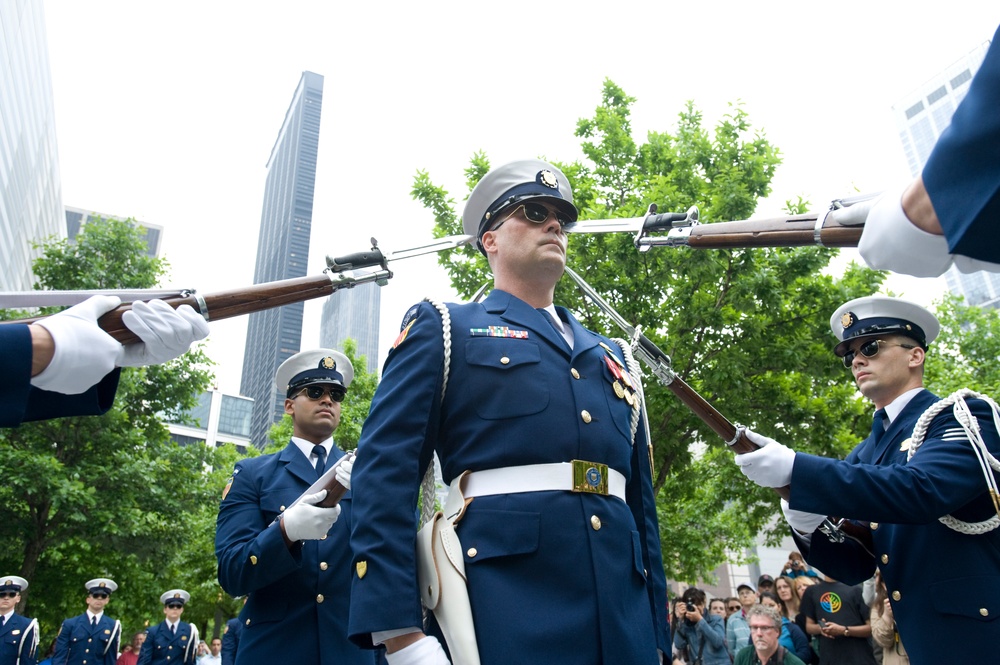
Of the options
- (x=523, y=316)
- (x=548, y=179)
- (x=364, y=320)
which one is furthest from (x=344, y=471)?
(x=364, y=320)

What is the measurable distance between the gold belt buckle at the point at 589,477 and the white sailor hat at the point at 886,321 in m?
2.06

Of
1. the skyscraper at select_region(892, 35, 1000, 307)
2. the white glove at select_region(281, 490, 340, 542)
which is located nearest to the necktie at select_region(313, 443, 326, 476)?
the white glove at select_region(281, 490, 340, 542)

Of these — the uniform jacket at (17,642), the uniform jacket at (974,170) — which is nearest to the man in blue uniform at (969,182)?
the uniform jacket at (974,170)

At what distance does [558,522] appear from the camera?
2271mm

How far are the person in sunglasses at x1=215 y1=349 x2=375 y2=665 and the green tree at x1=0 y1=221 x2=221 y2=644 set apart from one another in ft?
34.6

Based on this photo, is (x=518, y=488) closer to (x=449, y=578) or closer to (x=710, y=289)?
(x=449, y=578)

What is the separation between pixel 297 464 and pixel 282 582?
0.69 m

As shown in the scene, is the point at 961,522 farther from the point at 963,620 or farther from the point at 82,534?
the point at 82,534

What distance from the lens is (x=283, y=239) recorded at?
459 inches

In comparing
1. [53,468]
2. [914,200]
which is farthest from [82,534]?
[914,200]

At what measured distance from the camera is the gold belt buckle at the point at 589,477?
2367mm

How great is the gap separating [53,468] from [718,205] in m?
11.7

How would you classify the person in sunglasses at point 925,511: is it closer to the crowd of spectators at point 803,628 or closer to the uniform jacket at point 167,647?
the crowd of spectators at point 803,628

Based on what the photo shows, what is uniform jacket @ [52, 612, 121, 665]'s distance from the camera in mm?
11680
